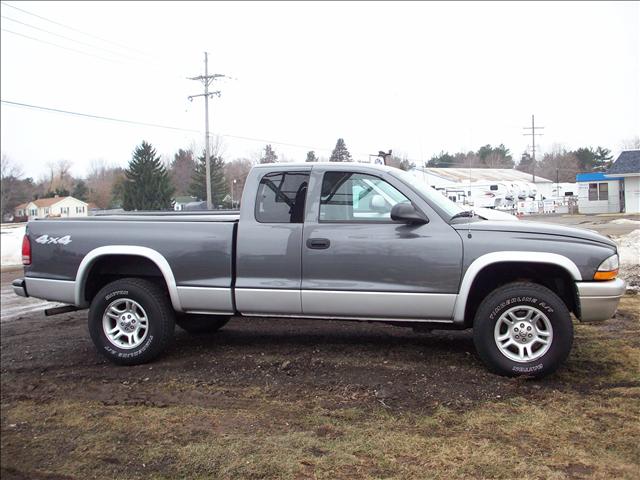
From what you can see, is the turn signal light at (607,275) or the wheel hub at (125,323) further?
the wheel hub at (125,323)

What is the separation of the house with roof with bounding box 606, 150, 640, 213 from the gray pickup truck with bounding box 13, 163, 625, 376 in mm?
1341

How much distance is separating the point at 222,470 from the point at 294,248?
2.13 metres

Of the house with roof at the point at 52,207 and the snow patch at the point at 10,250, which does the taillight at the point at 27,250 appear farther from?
the snow patch at the point at 10,250

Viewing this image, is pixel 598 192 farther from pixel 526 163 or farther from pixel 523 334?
pixel 523 334

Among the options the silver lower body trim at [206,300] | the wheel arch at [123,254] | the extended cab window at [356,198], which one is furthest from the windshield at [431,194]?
the wheel arch at [123,254]

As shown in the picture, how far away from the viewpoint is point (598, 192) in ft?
10.0

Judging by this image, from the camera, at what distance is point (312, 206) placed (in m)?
4.93

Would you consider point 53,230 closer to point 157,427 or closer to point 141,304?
point 141,304

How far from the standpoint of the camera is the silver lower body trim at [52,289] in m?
5.34

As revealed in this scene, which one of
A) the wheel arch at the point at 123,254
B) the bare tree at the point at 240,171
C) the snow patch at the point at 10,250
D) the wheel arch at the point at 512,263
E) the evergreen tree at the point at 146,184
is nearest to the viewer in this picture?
the wheel arch at the point at 512,263

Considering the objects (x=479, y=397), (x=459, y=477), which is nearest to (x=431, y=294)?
(x=479, y=397)

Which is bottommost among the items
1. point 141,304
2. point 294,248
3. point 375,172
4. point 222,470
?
point 222,470

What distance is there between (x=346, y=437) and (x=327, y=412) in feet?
1.43

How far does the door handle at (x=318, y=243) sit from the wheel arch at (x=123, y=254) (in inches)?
56.2
